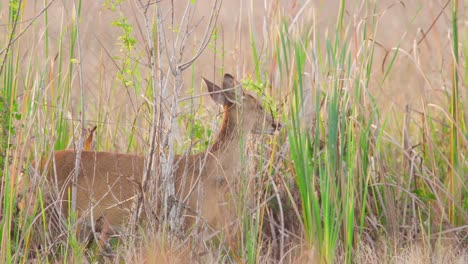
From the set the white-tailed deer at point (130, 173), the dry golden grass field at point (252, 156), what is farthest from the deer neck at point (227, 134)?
the dry golden grass field at point (252, 156)

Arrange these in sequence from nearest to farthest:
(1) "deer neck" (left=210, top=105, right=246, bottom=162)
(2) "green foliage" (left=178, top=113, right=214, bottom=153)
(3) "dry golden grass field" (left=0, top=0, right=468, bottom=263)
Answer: (3) "dry golden grass field" (left=0, top=0, right=468, bottom=263)
(2) "green foliage" (left=178, top=113, right=214, bottom=153)
(1) "deer neck" (left=210, top=105, right=246, bottom=162)

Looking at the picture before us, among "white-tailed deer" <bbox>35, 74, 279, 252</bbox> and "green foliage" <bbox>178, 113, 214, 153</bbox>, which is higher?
"green foliage" <bbox>178, 113, 214, 153</bbox>

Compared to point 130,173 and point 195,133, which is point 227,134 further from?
point 130,173

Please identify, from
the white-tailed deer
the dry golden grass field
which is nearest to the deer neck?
the white-tailed deer

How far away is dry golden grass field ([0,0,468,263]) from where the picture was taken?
3719 millimetres

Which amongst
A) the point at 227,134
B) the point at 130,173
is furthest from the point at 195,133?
the point at 227,134

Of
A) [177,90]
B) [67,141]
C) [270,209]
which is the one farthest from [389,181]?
[67,141]

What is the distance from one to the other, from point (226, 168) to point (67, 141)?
0.86 meters

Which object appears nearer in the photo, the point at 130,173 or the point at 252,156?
the point at 252,156

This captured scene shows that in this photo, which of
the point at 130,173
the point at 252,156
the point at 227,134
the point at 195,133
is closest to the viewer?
the point at 252,156

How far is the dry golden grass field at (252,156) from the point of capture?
372cm

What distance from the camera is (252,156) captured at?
13.6ft

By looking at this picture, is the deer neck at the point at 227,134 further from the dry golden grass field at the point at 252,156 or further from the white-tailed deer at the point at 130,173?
the dry golden grass field at the point at 252,156

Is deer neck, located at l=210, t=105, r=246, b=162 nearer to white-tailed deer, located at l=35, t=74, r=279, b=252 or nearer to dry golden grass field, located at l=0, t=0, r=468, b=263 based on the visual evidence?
white-tailed deer, located at l=35, t=74, r=279, b=252
